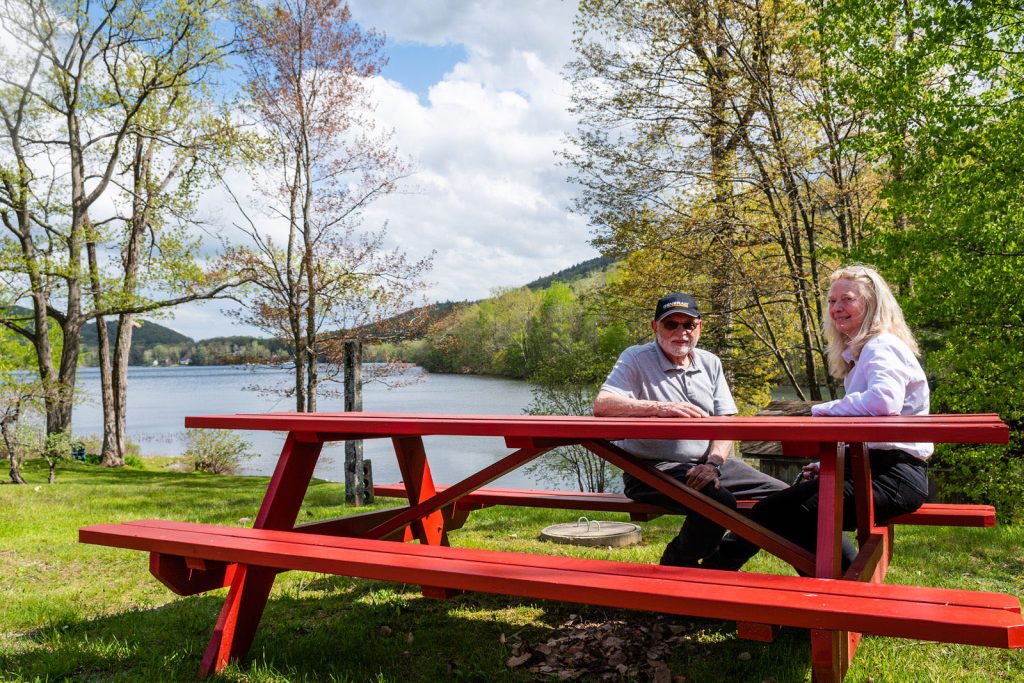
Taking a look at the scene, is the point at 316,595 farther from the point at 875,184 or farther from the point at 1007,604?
the point at 875,184

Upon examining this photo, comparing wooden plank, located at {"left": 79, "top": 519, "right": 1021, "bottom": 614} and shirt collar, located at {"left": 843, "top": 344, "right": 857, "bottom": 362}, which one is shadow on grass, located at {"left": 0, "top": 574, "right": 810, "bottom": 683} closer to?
wooden plank, located at {"left": 79, "top": 519, "right": 1021, "bottom": 614}

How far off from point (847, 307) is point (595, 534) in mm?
2927

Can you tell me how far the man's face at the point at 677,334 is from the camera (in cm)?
370

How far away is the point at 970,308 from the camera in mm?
8820

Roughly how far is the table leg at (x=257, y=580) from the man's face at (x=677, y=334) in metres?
1.65

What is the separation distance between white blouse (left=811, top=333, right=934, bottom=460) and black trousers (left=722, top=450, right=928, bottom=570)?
6cm

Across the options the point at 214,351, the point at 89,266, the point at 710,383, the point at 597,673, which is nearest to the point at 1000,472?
the point at 710,383

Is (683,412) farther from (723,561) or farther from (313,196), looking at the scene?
(313,196)

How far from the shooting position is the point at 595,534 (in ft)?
18.6

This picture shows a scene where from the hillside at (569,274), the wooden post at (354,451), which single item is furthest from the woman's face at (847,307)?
the hillside at (569,274)

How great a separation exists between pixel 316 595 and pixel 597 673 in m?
1.90

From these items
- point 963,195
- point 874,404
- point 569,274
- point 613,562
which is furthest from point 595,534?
point 569,274

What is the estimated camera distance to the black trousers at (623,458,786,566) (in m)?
3.29

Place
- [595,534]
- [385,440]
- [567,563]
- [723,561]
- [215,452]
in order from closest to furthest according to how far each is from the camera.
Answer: [567,563] < [723,561] < [595,534] < [215,452] < [385,440]
